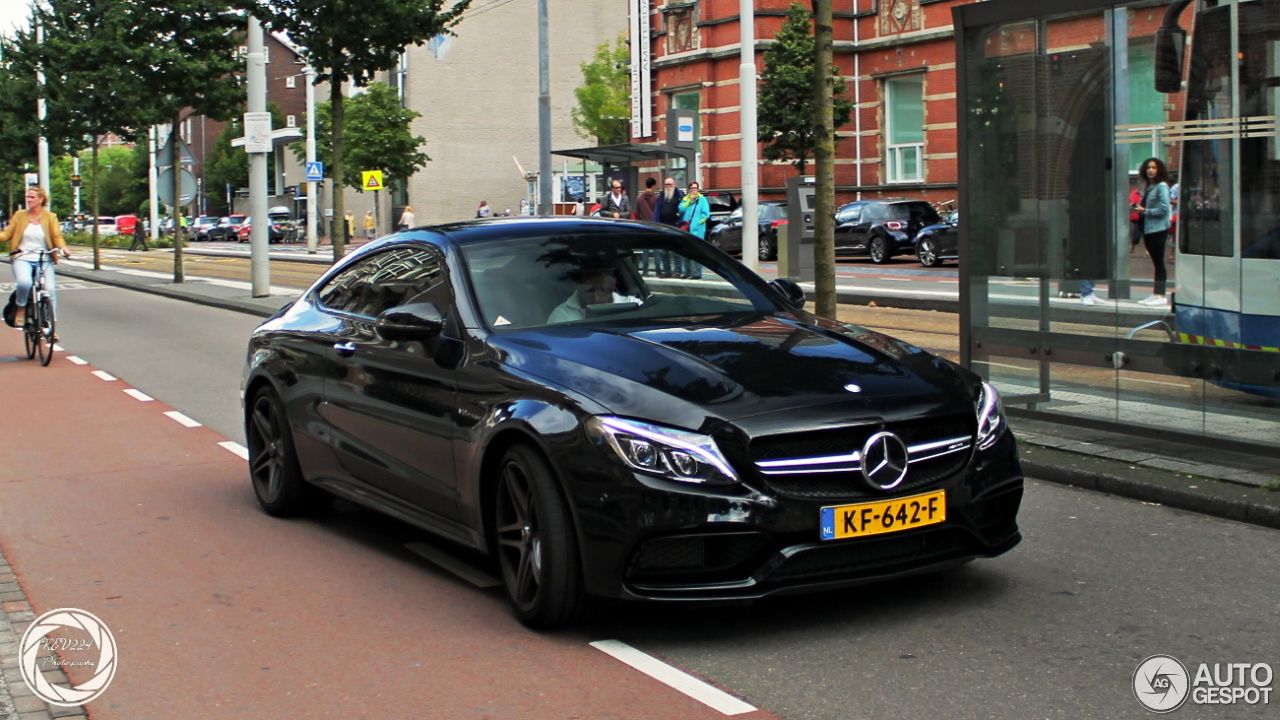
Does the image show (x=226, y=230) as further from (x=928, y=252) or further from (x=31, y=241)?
(x=31, y=241)

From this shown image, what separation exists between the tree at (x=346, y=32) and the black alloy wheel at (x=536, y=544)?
644 inches

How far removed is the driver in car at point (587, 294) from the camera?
5.93 metres

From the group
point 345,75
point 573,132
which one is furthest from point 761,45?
point 573,132

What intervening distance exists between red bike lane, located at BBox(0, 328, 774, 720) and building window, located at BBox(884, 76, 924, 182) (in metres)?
36.7

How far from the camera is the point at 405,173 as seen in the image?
217 ft

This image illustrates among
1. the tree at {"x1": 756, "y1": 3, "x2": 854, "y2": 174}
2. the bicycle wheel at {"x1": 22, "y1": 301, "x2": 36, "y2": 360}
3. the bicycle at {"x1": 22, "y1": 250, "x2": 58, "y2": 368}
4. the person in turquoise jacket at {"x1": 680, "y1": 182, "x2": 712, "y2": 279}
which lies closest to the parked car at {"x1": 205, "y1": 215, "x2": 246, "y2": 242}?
the tree at {"x1": 756, "y1": 3, "x2": 854, "y2": 174}

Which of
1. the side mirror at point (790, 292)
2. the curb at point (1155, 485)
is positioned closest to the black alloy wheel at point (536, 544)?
the side mirror at point (790, 292)

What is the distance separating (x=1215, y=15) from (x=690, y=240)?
3416mm

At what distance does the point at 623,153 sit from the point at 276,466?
25727mm

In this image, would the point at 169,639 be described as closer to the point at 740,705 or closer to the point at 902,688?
the point at 740,705

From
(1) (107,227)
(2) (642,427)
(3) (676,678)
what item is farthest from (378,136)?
(3) (676,678)

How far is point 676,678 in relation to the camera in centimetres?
464

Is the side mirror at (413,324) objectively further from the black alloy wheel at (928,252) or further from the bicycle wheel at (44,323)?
the black alloy wheel at (928,252)

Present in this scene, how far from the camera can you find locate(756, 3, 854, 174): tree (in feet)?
138
